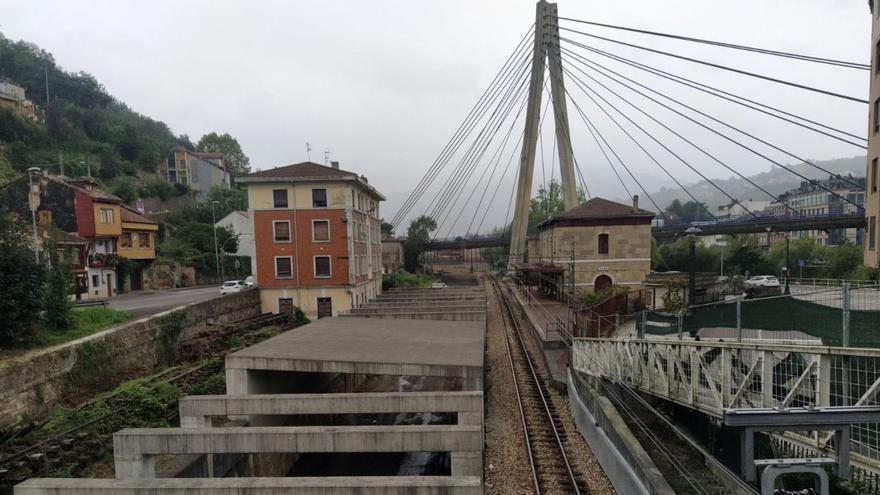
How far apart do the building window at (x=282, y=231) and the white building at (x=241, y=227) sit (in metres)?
23.2

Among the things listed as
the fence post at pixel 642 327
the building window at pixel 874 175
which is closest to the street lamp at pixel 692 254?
the fence post at pixel 642 327

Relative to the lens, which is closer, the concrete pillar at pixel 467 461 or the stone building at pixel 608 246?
the concrete pillar at pixel 467 461

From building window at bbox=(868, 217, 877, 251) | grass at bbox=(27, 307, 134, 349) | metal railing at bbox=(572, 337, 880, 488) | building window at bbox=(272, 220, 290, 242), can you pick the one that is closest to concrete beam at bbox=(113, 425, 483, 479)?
metal railing at bbox=(572, 337, 880, 488)

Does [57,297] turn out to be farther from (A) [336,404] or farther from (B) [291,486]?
(B) [291,486]

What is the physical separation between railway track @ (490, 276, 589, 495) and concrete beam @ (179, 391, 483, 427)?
2.02m

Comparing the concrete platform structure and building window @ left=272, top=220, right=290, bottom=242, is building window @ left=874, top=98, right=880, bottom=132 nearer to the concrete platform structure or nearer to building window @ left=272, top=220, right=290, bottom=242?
the concrete platform structure

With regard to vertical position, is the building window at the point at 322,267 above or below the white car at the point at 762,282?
above

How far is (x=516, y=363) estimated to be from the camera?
66.0 ft

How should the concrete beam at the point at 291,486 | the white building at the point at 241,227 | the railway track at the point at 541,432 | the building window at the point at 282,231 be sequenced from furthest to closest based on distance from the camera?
the white building at the point at 241,227, the building window at the point at 282,231, the railway track at the point at 541,432, the concrete beam at the point at 291,486

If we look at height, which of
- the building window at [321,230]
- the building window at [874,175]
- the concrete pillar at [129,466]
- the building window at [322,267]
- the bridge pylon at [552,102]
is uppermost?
the bridge pylon at [552,102]

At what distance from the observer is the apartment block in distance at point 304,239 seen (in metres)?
28.6

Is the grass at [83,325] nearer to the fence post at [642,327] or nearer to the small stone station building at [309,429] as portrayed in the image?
the small stone station building at [309,429]

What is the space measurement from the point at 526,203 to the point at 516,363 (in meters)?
20.1

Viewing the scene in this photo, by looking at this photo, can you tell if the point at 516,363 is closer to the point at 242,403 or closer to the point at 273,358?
the point at 273,358
